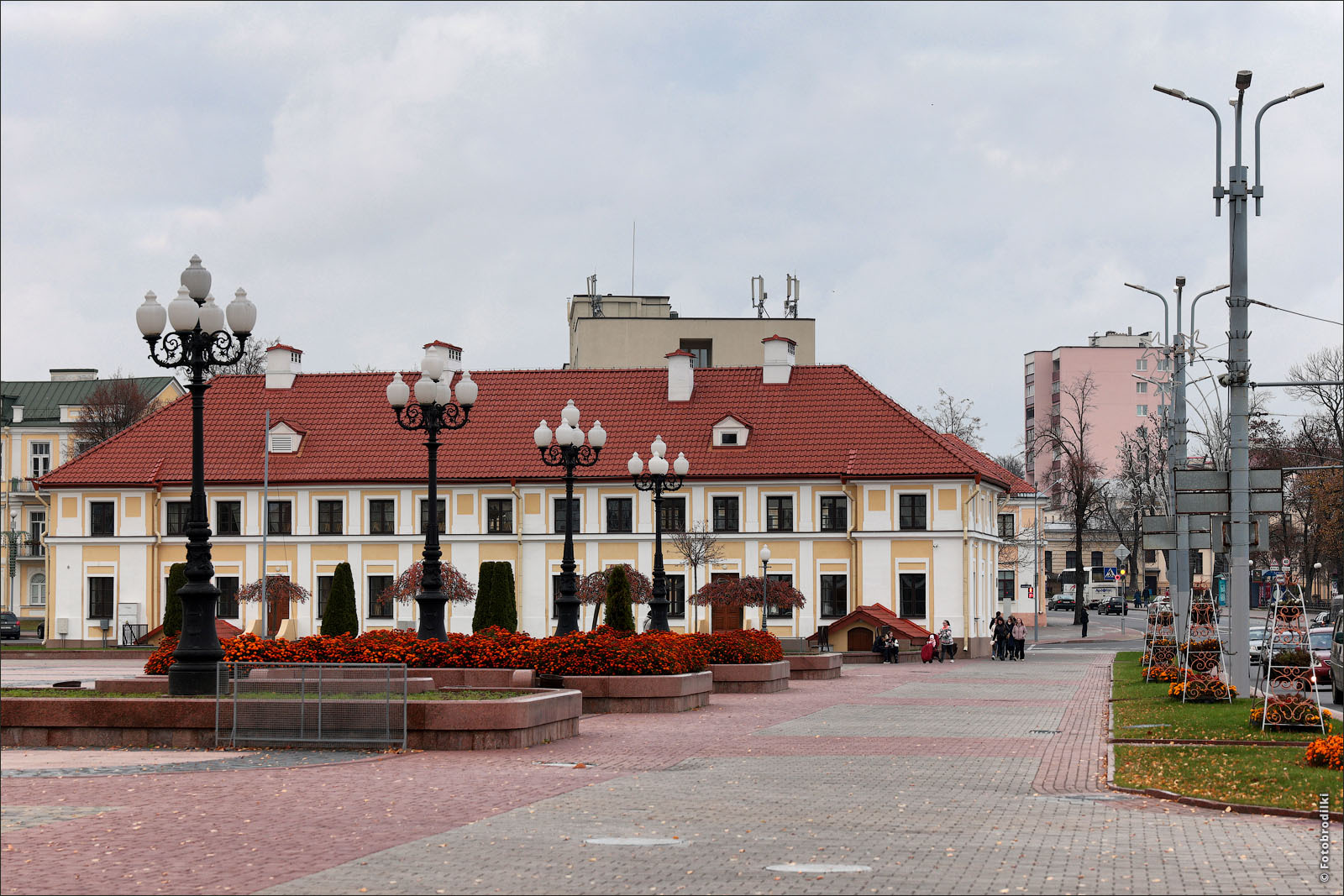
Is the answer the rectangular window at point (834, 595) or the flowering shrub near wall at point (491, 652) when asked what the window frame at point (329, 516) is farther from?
the flowering shrub near wall at point (491, 652)

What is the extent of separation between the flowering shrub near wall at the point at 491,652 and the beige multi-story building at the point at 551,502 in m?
29.6

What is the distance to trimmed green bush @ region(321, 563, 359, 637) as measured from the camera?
1494 inches

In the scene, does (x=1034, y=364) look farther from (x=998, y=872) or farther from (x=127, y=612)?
(x=998, y=872)

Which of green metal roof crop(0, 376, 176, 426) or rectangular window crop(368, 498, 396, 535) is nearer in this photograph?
rectangular window crop(368, 498, 396, 535)

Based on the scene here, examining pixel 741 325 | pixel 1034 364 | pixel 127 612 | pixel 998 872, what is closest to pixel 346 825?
pixel 998 872

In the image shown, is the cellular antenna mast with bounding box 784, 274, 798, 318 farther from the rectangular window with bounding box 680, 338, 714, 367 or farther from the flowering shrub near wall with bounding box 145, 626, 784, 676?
the flowering shrub near wall with bounding box 145, 626, 784, 676

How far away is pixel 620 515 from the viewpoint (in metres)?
62.1

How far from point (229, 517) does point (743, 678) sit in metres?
34.6

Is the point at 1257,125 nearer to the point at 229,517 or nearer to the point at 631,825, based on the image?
the point at 631,825

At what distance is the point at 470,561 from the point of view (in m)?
62.3

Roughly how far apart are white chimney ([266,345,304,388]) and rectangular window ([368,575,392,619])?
401 inches

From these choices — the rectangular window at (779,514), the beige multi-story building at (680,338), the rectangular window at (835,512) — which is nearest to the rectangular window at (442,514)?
the rectangular window at (779,514)

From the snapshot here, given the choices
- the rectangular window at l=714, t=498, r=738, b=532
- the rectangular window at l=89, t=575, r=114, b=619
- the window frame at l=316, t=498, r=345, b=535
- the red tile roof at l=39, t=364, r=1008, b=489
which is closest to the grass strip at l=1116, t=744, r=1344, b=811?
the red tile roof at l=39, t=364, r=1008, b=489

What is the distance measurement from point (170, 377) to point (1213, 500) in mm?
79579
